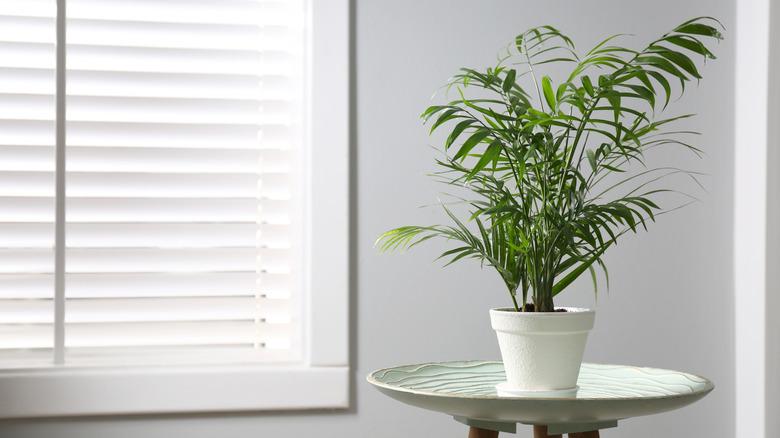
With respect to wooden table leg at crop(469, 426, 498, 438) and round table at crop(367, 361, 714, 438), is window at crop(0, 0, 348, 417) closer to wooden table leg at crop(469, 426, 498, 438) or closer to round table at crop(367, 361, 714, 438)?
round table at crop(367, 361, 714, 438)

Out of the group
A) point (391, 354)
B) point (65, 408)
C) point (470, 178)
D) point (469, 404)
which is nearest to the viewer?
point (469, 404)

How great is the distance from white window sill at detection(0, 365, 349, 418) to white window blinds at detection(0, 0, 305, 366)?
0.06 meters

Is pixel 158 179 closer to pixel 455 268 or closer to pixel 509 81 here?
pixel 455 268

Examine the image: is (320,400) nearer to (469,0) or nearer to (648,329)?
(648,329)

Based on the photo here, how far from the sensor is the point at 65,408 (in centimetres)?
169

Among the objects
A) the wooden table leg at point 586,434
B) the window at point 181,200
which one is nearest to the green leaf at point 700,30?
the wooden table leg at point 586,434

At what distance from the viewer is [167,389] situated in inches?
67.7

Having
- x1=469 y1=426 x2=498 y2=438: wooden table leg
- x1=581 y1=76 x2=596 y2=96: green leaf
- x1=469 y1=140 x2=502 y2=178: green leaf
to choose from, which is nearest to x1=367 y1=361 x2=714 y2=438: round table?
x1=469 y1=426 x2=498 y2=438: wooden table leg

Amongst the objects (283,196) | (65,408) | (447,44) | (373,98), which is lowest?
(65,408)

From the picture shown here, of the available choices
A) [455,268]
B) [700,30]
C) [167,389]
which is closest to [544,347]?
[700,30]

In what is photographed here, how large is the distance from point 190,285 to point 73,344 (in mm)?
260

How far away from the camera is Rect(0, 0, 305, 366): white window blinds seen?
175 cm

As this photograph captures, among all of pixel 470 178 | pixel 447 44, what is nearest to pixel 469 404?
pixel 470 178

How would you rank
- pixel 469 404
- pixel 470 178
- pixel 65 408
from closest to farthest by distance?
pixel 469 404, pixel 470 178, pixel 65 408
